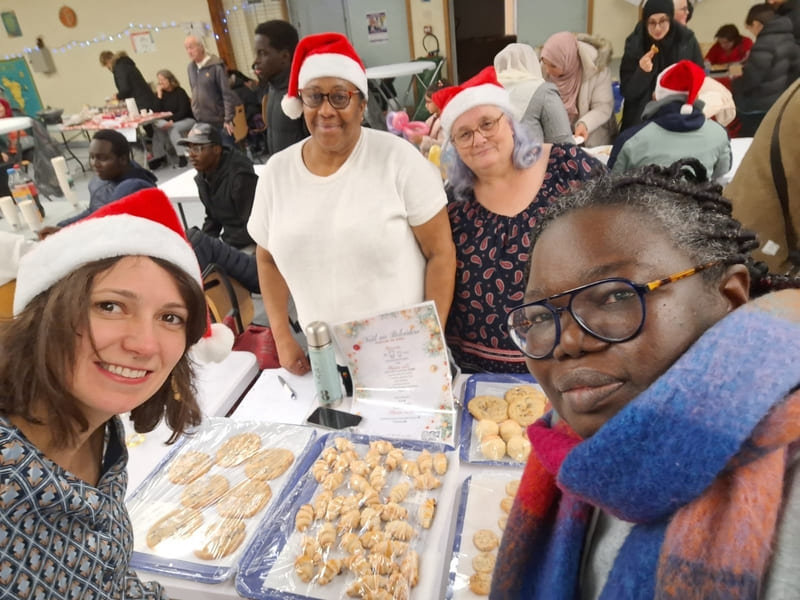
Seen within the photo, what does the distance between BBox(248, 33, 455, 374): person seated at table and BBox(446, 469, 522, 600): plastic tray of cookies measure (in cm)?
60

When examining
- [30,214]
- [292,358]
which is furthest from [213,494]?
[30,214]

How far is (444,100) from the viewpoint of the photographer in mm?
1865

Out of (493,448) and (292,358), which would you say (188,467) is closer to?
(292,358)

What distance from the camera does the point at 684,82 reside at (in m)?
2.48

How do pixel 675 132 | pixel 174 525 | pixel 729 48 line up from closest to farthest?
pixel 174 525 < pixel 675 132 < pixel 729 48

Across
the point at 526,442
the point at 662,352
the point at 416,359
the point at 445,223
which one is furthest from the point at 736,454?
the point at 445,223

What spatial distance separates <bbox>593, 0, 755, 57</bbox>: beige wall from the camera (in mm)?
6617

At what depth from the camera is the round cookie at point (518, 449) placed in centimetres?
132

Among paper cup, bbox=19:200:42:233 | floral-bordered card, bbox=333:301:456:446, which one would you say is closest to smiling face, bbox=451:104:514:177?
floral-bordered card, bbox=333:301:456:446

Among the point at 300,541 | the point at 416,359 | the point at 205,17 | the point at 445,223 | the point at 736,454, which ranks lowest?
the point at 300,541

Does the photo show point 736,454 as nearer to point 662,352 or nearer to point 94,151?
point 662,352

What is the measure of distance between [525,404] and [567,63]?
3.17 m

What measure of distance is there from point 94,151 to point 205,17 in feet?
22.0

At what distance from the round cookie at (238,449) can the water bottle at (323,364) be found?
0.78ft
